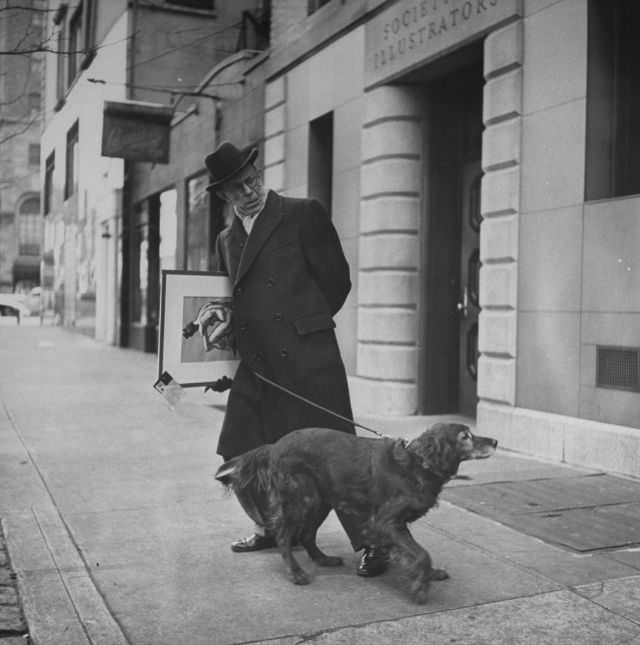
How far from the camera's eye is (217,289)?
461 centimetres

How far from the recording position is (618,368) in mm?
6930

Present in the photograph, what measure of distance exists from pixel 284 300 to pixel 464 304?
581cm

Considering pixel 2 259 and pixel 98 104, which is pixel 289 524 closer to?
pixel 98 104

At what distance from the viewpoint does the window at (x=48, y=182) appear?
3231 cm

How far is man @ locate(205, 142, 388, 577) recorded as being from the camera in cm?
446

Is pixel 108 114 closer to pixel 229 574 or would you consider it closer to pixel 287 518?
pixel 229 574

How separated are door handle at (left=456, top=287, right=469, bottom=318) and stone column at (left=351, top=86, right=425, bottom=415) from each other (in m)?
0.51

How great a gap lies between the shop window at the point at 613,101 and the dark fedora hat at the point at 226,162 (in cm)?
378

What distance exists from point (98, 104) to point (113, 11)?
2.89 m

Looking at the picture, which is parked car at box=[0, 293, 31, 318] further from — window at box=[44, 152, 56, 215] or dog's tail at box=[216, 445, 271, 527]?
dog's tail at box=[216, 445, 271, 527]

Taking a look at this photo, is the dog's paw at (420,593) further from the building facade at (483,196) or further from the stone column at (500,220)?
the stone column at (500,220)

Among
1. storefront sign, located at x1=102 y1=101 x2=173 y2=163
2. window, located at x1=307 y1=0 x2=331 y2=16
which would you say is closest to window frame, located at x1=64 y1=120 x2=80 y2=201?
storefront sign, located at x1=102 y1=101 x2=173 y2=163

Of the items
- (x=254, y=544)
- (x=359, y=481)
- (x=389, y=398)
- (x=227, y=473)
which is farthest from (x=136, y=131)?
(x=359, y=481)

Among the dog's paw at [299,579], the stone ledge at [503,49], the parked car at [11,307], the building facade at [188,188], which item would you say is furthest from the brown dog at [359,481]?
the parked car at [11,307]
